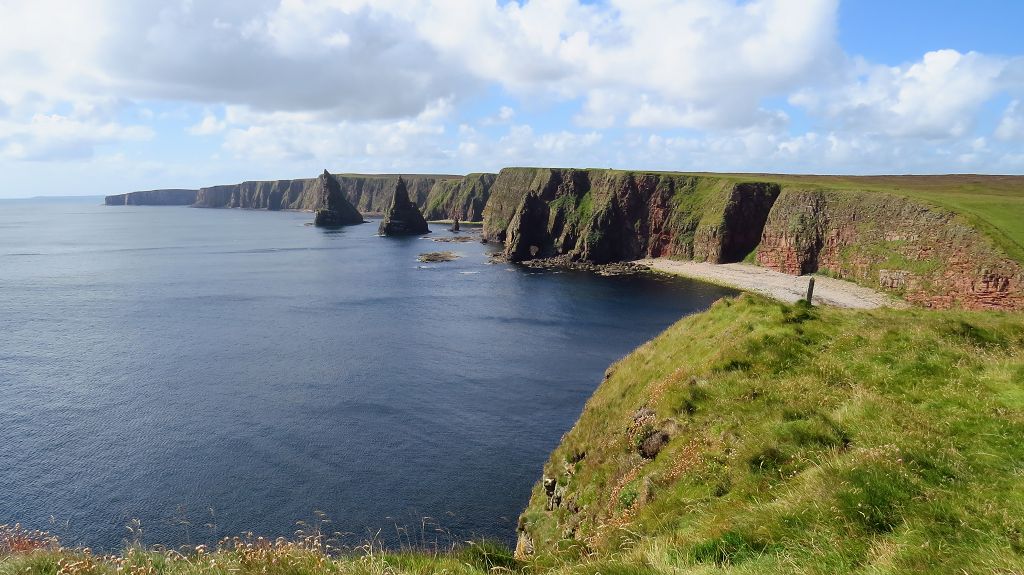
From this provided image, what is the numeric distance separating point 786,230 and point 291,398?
113603 mm

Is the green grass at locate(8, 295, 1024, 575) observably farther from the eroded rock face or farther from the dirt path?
the eroded rock face

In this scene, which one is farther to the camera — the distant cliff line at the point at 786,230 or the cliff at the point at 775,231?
the cliff at the point at 775,231

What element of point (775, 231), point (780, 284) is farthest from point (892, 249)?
point (775, 231)

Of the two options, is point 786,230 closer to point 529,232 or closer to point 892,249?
point 892,249

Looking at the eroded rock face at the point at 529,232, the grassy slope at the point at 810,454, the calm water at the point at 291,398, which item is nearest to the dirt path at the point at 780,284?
the calm water at the point at 291,398

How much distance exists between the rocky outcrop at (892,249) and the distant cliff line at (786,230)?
0.19 meters

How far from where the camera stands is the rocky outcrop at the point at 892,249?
3132 inches

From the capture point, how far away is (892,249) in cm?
10038

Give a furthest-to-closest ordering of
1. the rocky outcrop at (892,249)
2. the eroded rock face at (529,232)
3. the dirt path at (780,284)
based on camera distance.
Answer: the eroded rock face at (529,232)
the dirt path at (780,284)
the rocky outcrop at (892,249)

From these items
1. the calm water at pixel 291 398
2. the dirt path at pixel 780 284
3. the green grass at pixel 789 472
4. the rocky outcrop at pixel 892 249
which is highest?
the rocky outcrop at pixel 892 249

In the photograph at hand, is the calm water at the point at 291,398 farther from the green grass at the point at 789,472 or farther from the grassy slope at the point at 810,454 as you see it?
the green grass at the point at 789,472

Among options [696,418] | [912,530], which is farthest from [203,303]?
[912,530]

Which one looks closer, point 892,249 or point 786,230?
point 892,249

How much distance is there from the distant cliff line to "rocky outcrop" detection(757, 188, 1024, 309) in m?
0.19
